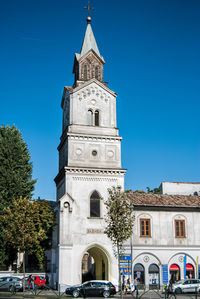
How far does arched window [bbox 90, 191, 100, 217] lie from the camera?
36.9 metres

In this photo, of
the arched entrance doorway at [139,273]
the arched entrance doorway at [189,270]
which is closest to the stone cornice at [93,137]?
the arched entrance doorway at [139,273]

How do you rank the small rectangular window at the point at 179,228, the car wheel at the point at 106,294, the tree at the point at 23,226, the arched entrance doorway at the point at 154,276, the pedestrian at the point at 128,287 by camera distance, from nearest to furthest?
the car wheel at the point at 106,294 < the tree at the point at 23,226 < the pedestrian at the point at 128,287 < the arched entrance doorway at the point at 154,276 < the small rectangular window at the point at 179,228

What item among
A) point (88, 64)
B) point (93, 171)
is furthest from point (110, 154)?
point (88, 64)

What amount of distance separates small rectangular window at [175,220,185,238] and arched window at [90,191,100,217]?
352 inches

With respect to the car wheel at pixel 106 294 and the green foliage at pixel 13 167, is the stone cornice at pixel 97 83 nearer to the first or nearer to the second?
the green foliage at pixel 13 167

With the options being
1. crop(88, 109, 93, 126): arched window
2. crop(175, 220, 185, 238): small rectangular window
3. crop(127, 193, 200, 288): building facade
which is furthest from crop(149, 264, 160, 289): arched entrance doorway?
crop(88, 109, 93, 126): arched window

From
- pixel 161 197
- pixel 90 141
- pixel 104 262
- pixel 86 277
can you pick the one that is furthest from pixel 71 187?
pixel 86 277

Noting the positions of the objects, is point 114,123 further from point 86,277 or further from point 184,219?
point 86,277

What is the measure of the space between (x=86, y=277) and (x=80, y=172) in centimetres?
1487

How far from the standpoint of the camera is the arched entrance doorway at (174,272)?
38750 millimetres

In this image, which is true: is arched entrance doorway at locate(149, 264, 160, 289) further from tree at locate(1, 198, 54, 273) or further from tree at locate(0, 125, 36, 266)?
tree at locate(0, 125, 36, 266)

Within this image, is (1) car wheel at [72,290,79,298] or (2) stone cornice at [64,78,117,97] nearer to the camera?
(1) car wheel at [72,290,79,298]

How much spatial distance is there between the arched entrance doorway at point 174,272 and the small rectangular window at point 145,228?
13.1 ft

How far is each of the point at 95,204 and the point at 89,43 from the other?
18779mm
